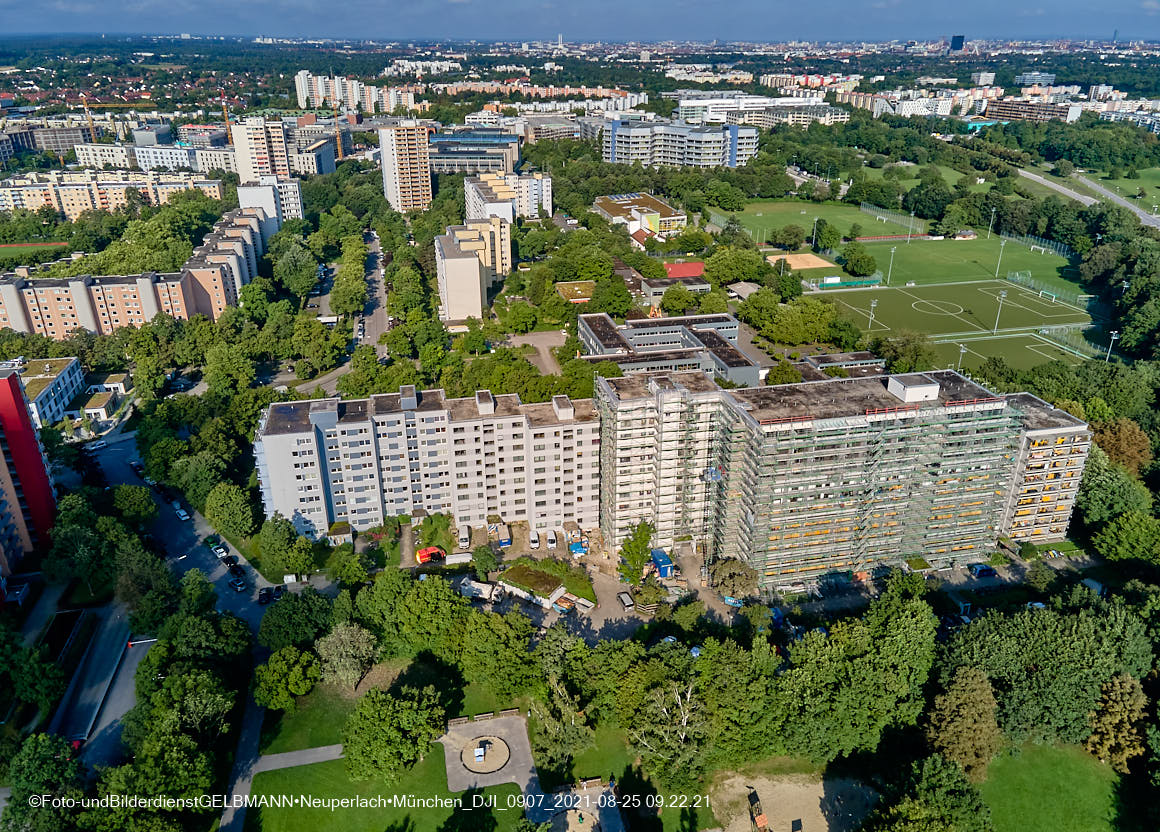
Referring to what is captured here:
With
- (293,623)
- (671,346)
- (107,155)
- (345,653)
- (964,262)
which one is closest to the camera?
(345,653)

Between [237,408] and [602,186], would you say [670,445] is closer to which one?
[237,408]

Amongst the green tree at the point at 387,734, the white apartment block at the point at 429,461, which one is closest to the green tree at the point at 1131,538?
the white apartment block at the point at 429,461

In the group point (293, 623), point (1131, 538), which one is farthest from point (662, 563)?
point (1131, 538)

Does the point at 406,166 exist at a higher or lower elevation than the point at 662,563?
higher

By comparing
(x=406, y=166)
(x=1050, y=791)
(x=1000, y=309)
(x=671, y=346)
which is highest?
(x=406, y=166)

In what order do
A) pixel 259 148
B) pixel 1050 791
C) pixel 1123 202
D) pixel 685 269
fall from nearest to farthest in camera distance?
1. pixel 1050 791
2. pixel 685 269
3. pixel 259 148
4. pixel 1123 202

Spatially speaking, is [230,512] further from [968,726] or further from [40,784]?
[968,726]

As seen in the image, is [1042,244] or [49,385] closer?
[49,385]

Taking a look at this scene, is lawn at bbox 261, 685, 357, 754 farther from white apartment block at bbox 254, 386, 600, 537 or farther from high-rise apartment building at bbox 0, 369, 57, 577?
high-rise apartment building at bbox 0, 369, 57, 577
